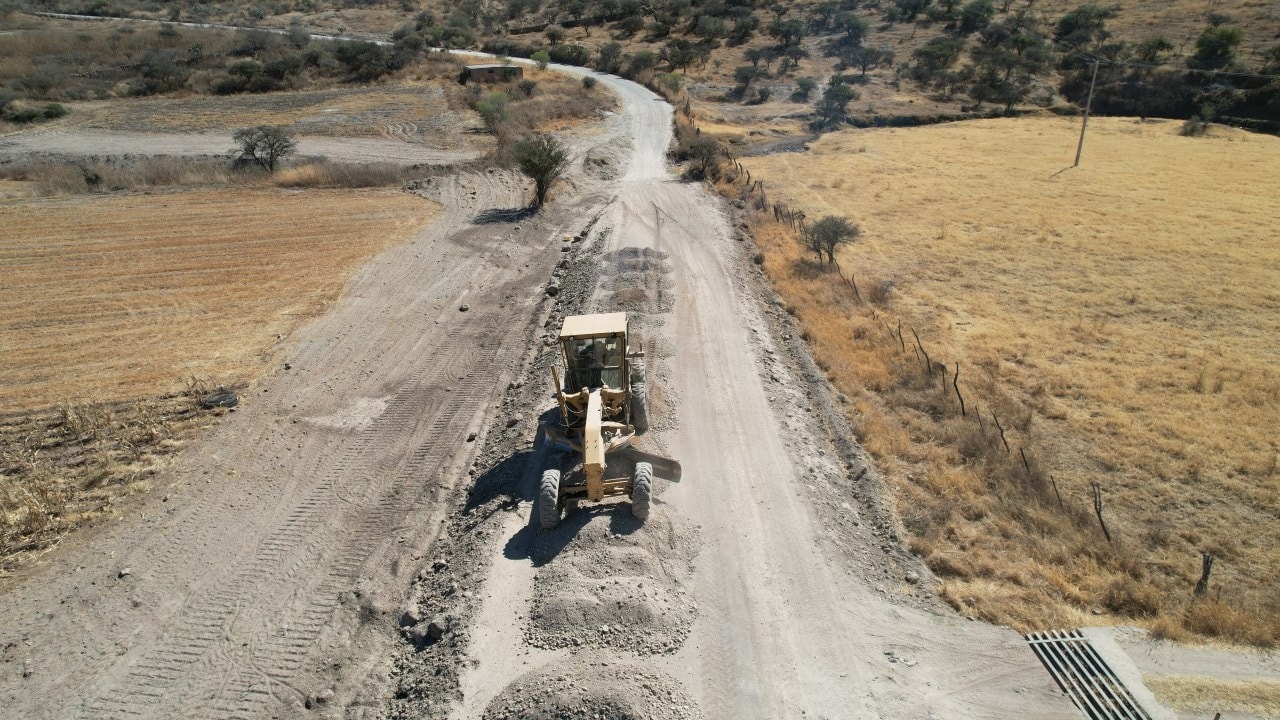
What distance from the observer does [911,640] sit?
35.2 feet

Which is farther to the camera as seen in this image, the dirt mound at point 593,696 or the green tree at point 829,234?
the green tree at point 829,234

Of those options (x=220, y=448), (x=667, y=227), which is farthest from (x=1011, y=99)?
(x=220, y=448)

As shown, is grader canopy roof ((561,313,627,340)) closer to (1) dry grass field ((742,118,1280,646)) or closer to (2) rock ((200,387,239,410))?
(1) dry grass field ((742,118,1280,646))

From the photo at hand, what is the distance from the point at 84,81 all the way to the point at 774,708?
80.2m

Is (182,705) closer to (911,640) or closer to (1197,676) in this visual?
(911,640)

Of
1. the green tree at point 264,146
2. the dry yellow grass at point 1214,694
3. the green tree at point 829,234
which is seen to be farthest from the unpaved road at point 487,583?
the green tree at point 264,146

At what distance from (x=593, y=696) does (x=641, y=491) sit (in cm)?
379

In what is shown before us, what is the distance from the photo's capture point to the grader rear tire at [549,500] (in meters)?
11.9

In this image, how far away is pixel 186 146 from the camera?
1815 inches

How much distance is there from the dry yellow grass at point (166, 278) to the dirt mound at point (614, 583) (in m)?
12.9

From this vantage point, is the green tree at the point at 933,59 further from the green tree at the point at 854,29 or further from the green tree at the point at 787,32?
the green tree at the point at 787,32

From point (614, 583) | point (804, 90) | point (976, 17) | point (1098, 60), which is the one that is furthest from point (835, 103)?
point (614, 583)

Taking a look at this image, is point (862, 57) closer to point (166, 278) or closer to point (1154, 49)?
point (1154, 49)

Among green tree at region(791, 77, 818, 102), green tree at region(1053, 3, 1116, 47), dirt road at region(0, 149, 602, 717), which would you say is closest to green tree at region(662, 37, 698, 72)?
green tree at region(791, 77, 818, 102)
